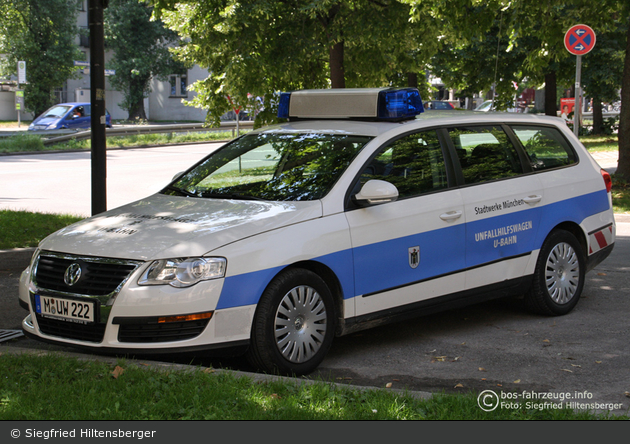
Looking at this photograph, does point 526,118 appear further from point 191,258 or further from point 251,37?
point 251,37

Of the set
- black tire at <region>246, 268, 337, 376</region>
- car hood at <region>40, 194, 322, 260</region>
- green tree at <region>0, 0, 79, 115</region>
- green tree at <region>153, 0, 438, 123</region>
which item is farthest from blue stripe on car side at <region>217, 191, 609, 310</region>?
green tree at <region>0, 0, 79, 115</region>

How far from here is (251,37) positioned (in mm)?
11328

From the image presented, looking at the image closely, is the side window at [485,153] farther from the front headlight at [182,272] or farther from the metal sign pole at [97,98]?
the metal sign pole at [97,98]

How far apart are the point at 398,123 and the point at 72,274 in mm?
2643

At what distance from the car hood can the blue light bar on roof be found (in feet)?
4.01

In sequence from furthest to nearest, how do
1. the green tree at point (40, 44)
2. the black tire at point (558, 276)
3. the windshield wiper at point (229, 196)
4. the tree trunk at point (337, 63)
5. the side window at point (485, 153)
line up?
the green tree at point (40, 44)
the tree trunk at point (337, 63)
the black tire at point (558, 276)
the side window at point (485, 153)
the windshield wiper at point (229, 196)

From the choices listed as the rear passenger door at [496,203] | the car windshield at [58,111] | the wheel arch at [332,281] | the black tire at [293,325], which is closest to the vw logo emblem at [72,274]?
the black tire at [293,325]

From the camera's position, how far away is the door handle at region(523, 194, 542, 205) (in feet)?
20.3

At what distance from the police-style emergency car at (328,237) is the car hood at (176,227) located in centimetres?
1

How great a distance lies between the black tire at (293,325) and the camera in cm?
457

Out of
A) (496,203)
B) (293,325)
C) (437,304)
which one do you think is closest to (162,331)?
(293,325)

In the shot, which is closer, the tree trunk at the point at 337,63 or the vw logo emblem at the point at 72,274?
the vw logo emblem at the point at 72,274

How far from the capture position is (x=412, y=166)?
18.2ft

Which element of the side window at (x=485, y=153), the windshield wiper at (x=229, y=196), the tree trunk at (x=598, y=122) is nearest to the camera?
the windshield wiper at (x=229, y=196)
